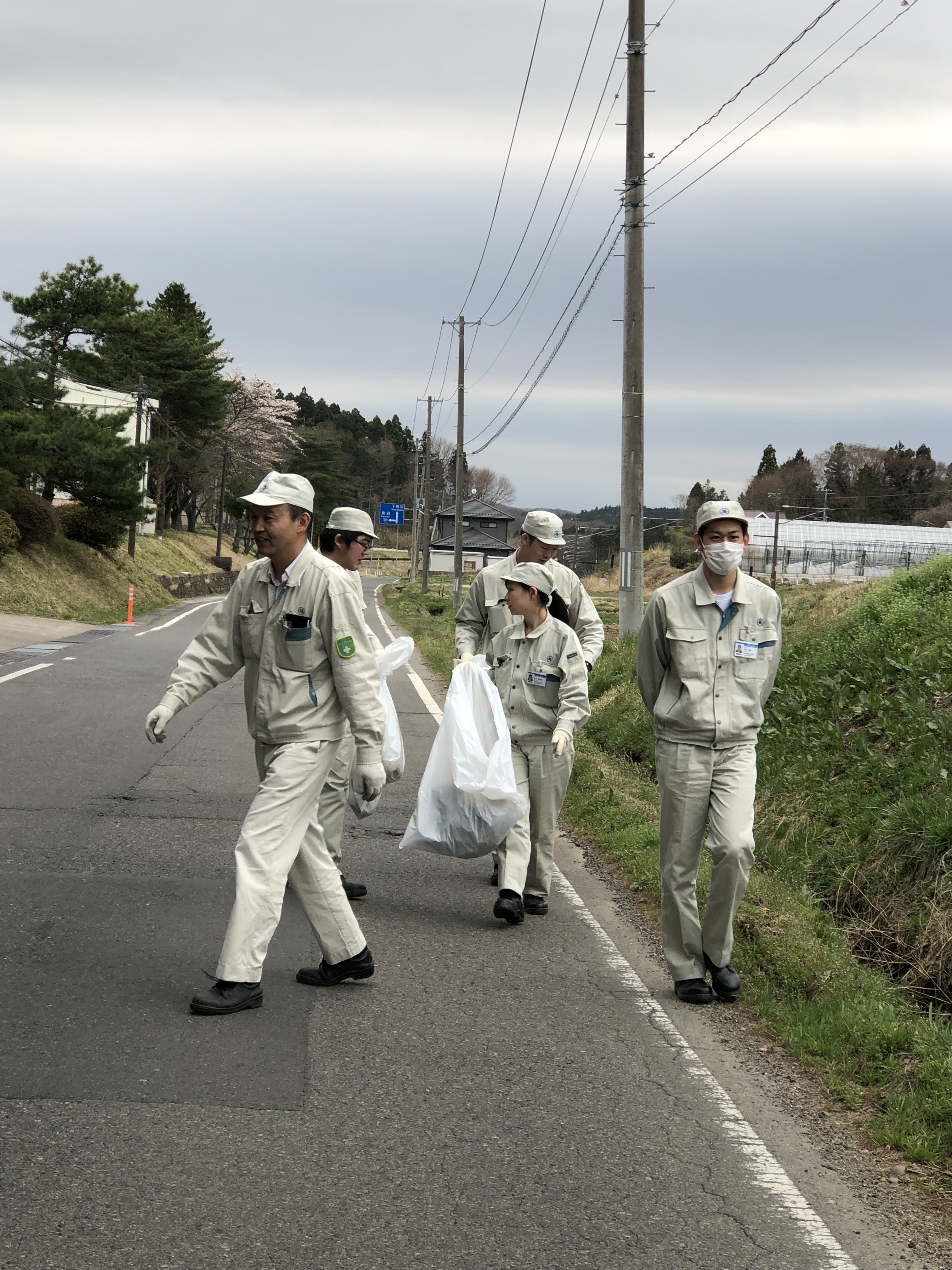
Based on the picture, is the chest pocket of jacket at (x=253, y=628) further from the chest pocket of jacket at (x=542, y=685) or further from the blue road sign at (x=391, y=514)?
the blue road sign at (x=391, y=514)

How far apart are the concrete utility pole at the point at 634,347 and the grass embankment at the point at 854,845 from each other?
2.99 m

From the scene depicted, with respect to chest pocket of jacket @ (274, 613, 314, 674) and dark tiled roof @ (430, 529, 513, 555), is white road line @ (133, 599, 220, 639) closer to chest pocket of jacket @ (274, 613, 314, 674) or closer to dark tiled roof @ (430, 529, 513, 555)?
chest pocket of jacket @ (274, 613, 314, 674)

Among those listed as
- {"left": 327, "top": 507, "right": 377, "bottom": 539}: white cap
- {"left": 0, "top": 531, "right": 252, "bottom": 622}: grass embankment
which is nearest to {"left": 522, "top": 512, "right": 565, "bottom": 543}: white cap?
{"left": 327, "top": 507, "right": 377, "bottom": 539}: white cap

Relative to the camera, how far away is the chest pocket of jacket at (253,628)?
5148mm

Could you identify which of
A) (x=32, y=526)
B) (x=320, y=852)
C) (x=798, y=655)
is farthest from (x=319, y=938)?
(x=32, y=526)

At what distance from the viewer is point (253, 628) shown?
5.17m

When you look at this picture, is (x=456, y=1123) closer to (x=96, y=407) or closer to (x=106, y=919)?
(x=106, y=919)

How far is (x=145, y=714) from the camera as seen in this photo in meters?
13.6

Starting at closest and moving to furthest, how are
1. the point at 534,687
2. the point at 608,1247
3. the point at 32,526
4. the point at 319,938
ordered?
the point at 608,1247
the point at 319,938
the point at 534,687
the point at 32,526

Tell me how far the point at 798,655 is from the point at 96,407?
106 ft

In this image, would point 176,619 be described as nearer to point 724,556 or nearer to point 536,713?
point 536,713

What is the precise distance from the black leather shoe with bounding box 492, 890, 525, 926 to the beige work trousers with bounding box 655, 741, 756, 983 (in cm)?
98

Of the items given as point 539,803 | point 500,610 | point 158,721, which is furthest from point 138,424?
point 158,721

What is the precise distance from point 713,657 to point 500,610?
79.4 inches
